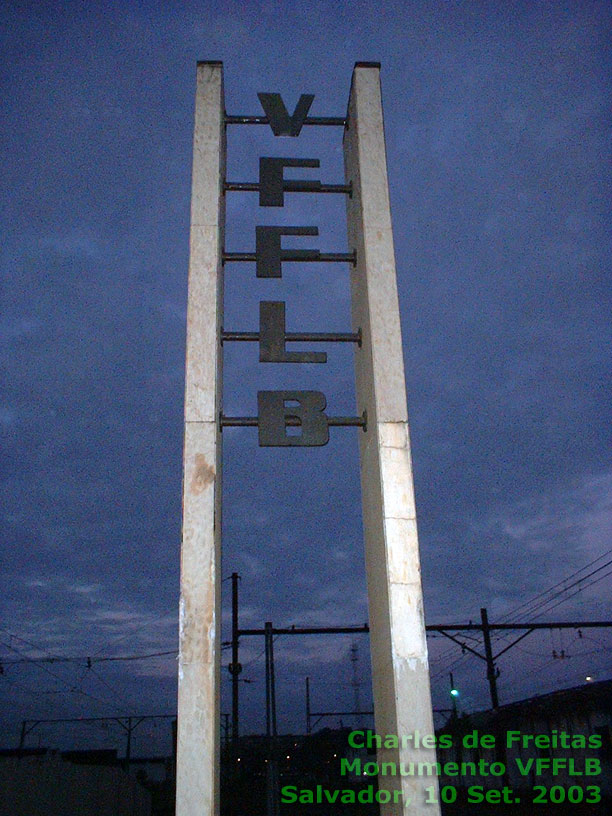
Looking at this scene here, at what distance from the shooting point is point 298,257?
16.3 ft

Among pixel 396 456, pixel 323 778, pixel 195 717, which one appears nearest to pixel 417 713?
pixel 195 717

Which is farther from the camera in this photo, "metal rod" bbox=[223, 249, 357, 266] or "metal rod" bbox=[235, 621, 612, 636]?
"metal rod" bbox=[235, 621, 612, 636]

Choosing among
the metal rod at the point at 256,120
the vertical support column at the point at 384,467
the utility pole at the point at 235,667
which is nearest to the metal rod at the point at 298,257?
the vertical support column at the point at 384,467

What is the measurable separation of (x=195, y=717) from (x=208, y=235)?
3017 millimetres

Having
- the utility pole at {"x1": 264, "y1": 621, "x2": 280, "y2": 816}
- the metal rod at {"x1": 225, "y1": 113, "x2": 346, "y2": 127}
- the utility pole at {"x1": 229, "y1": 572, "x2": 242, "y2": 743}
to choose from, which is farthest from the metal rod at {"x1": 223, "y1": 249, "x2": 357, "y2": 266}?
the utility pole at {"x1": 229, "y1": 572, "x2": 242, "y2": 743}

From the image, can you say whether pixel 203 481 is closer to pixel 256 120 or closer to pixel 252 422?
pixel 252 422

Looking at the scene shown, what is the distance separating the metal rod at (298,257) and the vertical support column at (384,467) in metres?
0.13

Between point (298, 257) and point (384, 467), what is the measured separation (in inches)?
69.8

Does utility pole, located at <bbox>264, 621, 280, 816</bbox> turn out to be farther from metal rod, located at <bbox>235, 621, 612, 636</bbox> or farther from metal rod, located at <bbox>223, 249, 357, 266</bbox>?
metal rod, located at <bbox>223, 249, 357, 266</bbox>

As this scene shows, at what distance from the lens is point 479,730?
2394 centimetres

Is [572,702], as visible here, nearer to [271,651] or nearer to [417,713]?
[271,651]

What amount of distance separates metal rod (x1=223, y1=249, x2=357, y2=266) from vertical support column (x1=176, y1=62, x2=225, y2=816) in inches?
6.6

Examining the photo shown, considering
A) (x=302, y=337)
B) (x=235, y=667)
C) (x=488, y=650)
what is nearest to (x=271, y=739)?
(x=235, y=667)

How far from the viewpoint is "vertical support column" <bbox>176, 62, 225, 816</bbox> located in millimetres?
3377
